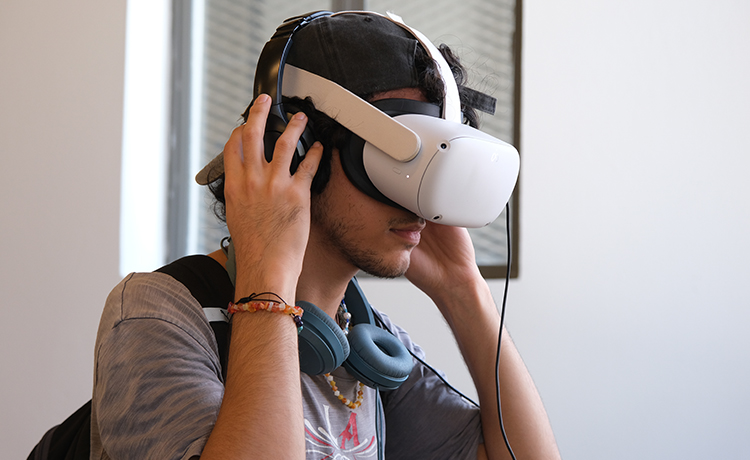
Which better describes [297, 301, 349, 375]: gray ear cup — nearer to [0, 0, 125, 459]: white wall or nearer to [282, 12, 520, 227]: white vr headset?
[282, 12, 520, 227]: white vr headset

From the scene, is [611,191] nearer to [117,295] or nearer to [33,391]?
[117,295]

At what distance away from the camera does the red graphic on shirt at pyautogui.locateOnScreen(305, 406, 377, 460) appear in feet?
2.69

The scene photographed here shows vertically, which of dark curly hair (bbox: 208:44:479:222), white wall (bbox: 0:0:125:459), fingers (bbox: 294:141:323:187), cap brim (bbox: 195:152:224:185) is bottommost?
white wall (bbox: 0:0:125:459)

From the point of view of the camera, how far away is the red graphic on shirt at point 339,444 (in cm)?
82

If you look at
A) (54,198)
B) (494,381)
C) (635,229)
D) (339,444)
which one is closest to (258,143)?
(339,444)

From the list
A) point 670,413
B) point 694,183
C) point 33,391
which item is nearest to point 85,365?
point 33,391

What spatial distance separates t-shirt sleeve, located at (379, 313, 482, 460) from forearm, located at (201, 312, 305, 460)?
17.7 inches

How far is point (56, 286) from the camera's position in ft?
6.22

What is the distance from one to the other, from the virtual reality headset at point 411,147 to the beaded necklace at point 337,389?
0.27 meters

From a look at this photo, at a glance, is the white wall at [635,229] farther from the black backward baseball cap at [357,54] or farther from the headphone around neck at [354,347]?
the black backward baseball cap at [357,54]

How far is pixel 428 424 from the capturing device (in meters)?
1.06

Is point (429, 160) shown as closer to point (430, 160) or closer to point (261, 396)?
point (430, 160)

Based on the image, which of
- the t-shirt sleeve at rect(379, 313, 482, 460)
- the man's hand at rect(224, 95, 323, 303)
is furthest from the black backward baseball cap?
the t-shirt sleeve at rect(379, 313, 482, 460)

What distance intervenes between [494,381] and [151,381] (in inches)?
24.5
